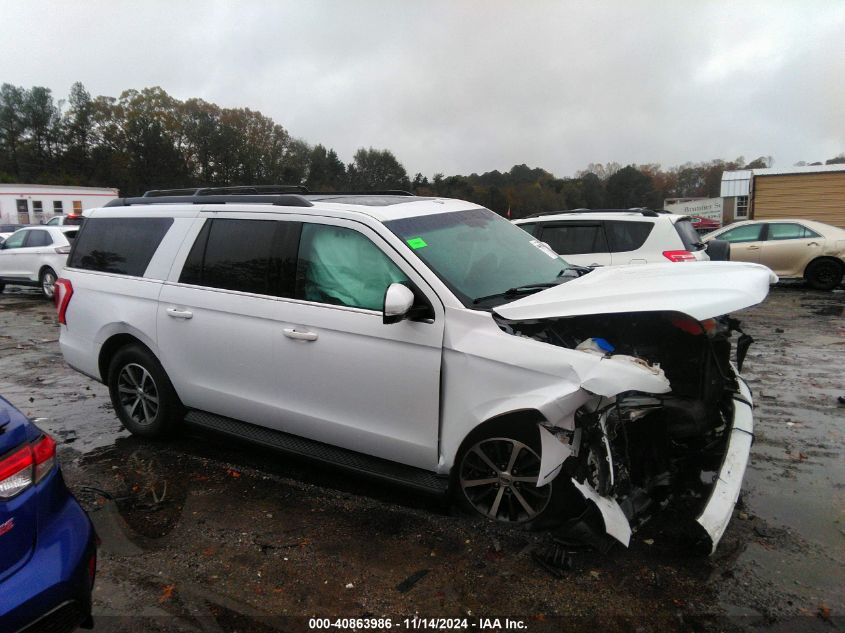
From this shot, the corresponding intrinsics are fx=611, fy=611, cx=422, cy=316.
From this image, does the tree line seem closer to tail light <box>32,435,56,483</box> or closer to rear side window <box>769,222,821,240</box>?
rear side window <box>769,222,821,240</box>

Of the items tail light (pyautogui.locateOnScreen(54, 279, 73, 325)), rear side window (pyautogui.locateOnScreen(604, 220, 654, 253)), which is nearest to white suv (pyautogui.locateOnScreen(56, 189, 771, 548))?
tail light (pyautogui.locateOnScreen(54, 279, 73, 325))

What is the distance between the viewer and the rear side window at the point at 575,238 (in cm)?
898

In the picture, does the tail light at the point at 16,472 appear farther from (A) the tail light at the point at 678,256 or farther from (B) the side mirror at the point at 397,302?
(A) the tail light at the point at 678,256

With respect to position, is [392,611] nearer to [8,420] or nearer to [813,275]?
[8,420]

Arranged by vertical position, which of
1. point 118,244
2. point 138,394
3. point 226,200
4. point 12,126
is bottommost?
point 138,394

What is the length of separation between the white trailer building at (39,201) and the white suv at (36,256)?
35468 mm

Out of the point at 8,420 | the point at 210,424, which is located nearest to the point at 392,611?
the point at 8,420

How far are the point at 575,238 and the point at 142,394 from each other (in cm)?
649

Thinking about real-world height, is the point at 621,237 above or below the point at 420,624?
above

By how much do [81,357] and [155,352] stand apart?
3.39ft

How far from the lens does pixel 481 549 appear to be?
11.1 ft

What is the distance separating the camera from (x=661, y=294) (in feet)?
10.7

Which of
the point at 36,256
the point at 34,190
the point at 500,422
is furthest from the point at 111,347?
the point at 34,190

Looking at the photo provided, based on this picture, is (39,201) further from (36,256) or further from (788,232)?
(788,232)
